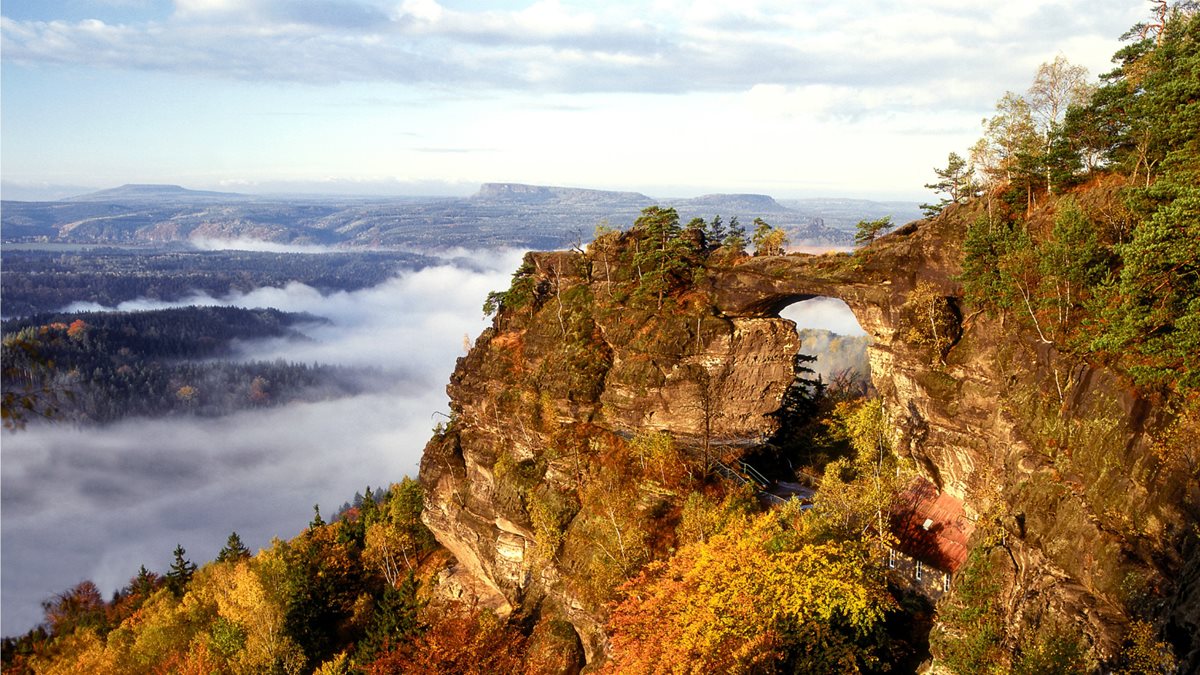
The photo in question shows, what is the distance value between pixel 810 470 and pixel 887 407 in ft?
30.3

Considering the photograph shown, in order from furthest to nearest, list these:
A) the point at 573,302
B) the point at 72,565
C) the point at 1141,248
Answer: the point at 72,565, the point at 573,302, the point at 1141,248

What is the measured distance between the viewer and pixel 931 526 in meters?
36.8

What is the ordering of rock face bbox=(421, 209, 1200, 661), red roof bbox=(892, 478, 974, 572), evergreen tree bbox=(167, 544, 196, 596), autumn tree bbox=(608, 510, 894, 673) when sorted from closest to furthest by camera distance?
rock face bbox=(421, 209, 1200, 661)
autumn tree bbox=(608, 510, 894, 673)
red roof bbox=(892, 478, 974, 572)
evergreen tree bbox=(167, 544, 196, 596)

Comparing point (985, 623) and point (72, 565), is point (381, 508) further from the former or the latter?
point (72, 565)

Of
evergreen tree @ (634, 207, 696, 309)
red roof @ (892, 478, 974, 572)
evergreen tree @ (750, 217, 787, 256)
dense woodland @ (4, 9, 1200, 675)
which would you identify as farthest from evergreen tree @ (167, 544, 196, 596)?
red roof @ (892, 478, 974, 572)

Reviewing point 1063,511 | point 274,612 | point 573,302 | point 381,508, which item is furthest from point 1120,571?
point 381,508

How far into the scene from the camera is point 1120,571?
22.9 m

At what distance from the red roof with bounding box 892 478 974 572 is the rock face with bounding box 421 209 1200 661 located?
2739mm

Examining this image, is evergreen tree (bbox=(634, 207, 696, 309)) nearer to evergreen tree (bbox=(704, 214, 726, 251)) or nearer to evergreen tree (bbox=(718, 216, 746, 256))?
evergreen tree (bbox=(704, 214, 726, 251))

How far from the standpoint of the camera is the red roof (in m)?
35.0

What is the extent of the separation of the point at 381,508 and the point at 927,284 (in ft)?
169

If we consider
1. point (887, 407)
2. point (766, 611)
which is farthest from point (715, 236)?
point (766, 611)

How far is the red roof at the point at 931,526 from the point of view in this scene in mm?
34969

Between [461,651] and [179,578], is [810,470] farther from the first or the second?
[179,578]
